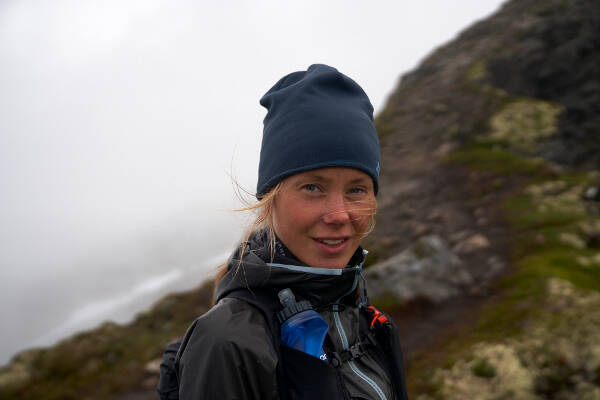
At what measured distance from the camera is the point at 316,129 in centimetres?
286

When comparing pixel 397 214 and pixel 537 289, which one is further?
pixel 397 214

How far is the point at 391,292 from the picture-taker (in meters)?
12.6

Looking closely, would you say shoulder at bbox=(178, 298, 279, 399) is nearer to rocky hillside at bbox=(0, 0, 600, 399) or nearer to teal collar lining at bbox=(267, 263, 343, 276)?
teal collar lining at bbox=(267, 263, 343, 276)

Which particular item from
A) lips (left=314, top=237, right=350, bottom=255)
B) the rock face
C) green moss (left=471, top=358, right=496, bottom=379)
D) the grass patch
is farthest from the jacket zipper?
the rock face

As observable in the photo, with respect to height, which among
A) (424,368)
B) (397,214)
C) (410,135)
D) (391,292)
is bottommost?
(424,368)

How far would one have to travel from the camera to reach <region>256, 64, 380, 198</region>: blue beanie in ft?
9.20

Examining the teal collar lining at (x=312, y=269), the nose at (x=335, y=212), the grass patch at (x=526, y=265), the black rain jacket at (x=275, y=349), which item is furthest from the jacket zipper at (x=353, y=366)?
the grass patch at (x=526, y=265)

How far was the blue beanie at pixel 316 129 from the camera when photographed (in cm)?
280

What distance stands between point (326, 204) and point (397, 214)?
2168cm

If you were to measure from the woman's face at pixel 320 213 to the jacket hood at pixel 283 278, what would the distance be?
13 centimetres

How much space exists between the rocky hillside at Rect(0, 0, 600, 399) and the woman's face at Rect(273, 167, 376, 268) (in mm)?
6300

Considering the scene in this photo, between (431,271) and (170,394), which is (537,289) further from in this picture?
(170,394)

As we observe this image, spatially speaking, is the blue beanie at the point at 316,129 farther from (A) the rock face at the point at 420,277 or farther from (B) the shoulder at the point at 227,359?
(A) the rock face at the point at 420,277

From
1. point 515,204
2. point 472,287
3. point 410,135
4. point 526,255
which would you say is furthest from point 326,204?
point 410,135
